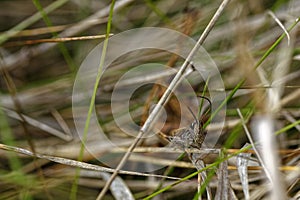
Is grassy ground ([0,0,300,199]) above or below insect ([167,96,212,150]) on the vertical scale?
above

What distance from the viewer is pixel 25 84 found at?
120 centimetres

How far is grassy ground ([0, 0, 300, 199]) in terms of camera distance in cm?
82

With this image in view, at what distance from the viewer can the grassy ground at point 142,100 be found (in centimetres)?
82

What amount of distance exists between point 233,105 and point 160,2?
340mm

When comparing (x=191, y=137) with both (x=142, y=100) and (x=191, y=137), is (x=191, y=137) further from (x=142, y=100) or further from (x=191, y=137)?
(x=142, y=100)

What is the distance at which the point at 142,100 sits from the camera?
105cm

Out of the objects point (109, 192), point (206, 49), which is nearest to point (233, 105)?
point (206, 49)

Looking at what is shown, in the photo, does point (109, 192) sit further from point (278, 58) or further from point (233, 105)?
point (278, 58)

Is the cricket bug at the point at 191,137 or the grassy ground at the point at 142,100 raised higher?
the grassy ground at the point at 142,100

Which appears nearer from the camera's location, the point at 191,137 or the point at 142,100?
the point at 191,137

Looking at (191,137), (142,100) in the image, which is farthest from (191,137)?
(142,100)

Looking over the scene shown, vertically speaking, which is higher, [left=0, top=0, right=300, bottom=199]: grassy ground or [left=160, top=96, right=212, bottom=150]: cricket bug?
[left=0, top=0, right=300, bottom=199]: grassy ground

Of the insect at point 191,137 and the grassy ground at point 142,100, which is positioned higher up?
the grassy ground at point 142,100

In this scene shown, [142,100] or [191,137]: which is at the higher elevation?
[142,100]
